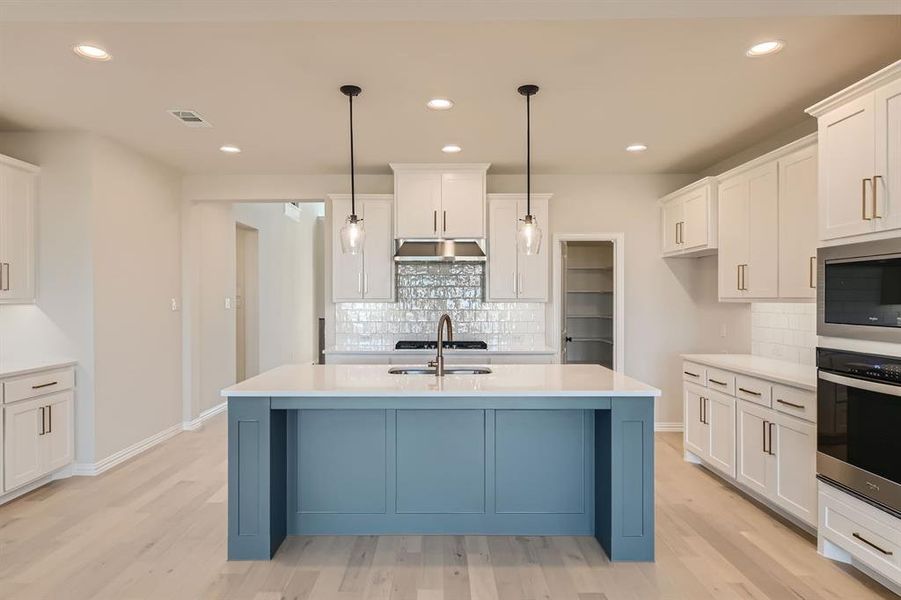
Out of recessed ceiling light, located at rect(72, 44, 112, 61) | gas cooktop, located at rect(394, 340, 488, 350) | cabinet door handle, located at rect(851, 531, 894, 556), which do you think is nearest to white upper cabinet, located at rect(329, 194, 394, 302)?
gas cooktop, located at rect(394, 340, 488, 350)

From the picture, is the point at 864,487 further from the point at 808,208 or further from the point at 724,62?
the point at 724,62

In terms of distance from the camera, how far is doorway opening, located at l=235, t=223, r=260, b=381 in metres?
7.46

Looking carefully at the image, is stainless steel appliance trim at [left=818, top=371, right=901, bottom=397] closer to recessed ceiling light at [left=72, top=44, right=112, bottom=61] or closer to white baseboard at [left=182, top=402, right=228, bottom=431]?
recessed ceiling light at [left=72, top=44, right=112, bottom=61]

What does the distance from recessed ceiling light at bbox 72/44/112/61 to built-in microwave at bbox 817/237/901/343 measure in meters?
3.88

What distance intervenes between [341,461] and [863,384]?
2.65 metres

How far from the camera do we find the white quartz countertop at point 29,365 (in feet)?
11.7

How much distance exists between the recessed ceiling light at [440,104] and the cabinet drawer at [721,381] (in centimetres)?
267

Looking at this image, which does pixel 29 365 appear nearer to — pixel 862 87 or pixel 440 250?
pixel 440 250

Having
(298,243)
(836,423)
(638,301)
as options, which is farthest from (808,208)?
(298,243)

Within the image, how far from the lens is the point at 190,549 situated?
295 cm

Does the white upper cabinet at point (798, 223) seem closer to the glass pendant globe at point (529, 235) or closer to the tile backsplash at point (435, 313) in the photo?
Result: the glass pendant globe at point (529, 235)

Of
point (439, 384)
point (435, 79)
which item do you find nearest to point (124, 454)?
point (439, 384)

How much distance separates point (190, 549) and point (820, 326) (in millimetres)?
3565

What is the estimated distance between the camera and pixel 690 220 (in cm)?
485
